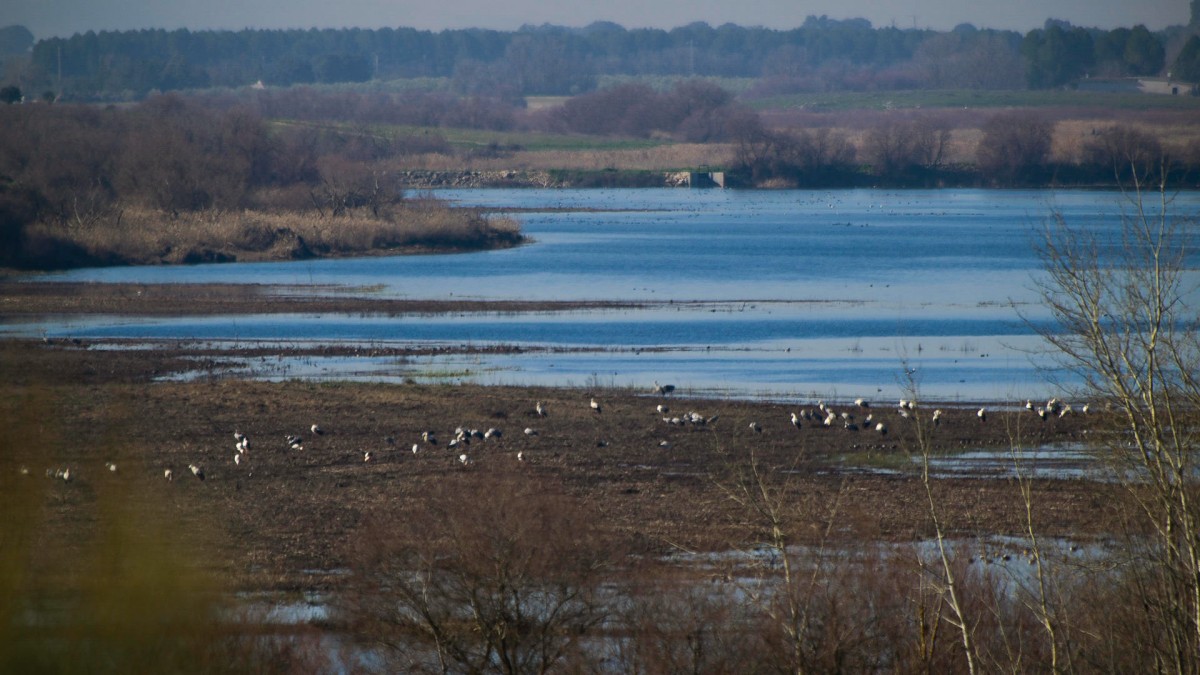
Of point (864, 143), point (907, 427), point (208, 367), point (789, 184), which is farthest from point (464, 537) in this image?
point (864, 143)

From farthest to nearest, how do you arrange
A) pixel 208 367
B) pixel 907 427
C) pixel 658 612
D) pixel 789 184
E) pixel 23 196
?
pixel 789 184 < pixel 23 196 < pixel 208 367 < pixel 907 427 < pixel 658 612

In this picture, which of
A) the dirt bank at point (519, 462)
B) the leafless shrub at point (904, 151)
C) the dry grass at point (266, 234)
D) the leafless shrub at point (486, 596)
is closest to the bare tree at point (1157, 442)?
the dirt bank at point (519, 462)

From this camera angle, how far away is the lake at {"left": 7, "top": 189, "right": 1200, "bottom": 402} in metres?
27.9

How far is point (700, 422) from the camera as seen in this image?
850 inches

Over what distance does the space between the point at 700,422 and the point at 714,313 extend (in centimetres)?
1810

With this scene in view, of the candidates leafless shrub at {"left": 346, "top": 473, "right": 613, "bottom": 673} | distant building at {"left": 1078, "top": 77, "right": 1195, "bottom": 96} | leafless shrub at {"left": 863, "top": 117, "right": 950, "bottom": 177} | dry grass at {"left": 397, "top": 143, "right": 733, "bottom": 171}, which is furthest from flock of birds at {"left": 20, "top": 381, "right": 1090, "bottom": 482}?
A: distant building at {"left": 1078, "top": 77, "right": 1195, "bottom": 96}

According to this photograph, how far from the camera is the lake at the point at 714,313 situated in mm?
27906

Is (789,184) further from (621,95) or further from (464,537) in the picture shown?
(464,537)

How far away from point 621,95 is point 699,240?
78.3 m

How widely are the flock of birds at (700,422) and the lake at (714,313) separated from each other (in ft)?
3.42

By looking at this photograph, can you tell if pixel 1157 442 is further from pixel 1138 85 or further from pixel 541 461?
pixel 1138 85

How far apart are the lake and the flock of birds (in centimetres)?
104

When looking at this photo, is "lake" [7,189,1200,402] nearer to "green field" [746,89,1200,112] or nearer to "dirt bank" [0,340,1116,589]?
"dirt bank" [0,340,1116,589]

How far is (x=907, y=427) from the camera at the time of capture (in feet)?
70.7
